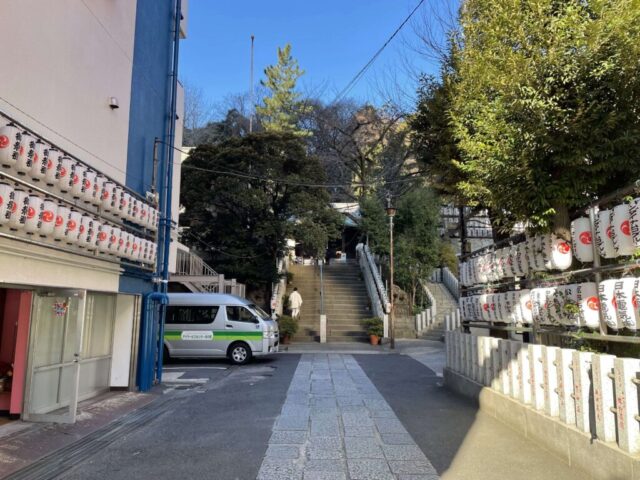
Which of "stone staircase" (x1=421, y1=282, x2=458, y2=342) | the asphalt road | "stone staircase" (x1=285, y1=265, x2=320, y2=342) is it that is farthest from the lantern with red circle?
"stone staircase" (x1=421, y1=282, x2=458, y2=342)

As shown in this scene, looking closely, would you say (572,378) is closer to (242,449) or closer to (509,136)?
(509,136)

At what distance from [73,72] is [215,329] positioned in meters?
8.22

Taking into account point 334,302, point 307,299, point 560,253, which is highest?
point 560,253

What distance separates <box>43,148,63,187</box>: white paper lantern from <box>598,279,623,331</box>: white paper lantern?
21.3ft

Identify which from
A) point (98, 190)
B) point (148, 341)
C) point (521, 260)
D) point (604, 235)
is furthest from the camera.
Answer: point (148, 341)

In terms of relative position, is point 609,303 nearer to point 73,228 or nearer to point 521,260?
point 521,260

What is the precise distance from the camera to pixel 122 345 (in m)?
9.56

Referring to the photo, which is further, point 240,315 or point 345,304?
point 345,304

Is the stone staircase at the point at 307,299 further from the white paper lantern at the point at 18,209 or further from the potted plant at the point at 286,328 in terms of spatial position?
the white paper lantern at the point at 18,209

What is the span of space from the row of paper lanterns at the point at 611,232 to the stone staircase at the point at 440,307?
1409 cm

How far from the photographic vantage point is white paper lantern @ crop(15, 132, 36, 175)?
5469 mm

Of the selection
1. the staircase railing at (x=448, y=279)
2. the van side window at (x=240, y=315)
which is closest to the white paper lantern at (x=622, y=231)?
the van side window at (x=240, y=315)

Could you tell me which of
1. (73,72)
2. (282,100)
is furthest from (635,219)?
(282,100)

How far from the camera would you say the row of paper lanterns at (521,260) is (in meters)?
5.93
